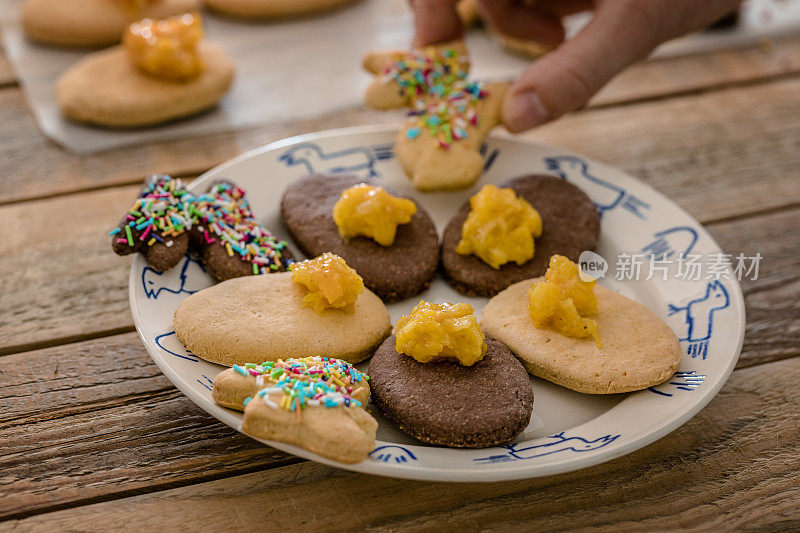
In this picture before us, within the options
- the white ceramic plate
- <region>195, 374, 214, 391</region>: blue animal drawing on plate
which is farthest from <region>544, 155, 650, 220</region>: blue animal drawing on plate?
<region>195, 374, 214, 391</region>: blue animal drawing on plate

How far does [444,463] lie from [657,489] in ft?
1.30

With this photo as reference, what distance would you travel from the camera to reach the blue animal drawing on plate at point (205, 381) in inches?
52.0

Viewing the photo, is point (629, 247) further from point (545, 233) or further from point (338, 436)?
point (338, 436)

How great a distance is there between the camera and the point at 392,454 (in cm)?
121

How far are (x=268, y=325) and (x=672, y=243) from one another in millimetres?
904

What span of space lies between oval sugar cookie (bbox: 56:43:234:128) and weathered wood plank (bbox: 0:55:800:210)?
3.9 inches

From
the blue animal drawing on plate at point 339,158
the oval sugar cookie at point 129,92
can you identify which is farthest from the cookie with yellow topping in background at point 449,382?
the oval sugar cookie at point 129,92

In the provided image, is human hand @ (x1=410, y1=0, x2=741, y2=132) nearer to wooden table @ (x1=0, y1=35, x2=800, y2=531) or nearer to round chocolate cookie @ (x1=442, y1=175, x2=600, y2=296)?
round chocolate cookie @ (x1=442, y1=175, x2=600, y2=296)

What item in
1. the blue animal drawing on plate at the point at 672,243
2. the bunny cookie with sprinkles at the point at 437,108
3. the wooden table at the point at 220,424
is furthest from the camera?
the bunny cookie with sprinkles at the point at 437,108

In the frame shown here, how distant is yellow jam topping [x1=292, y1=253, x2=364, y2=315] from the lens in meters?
1.44

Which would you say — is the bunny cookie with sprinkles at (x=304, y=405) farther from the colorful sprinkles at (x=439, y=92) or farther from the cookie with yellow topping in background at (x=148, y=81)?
the cookie with yellow topping in background at (x=148, y=81)

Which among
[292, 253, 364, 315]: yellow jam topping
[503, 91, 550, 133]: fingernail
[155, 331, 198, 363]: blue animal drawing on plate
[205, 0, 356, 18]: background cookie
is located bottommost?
[155, 331, 198, 363]: blue animal drawing on plate

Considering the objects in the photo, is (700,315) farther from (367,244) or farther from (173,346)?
(173,346)

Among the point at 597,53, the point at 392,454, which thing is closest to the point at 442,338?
the point at 392,454
